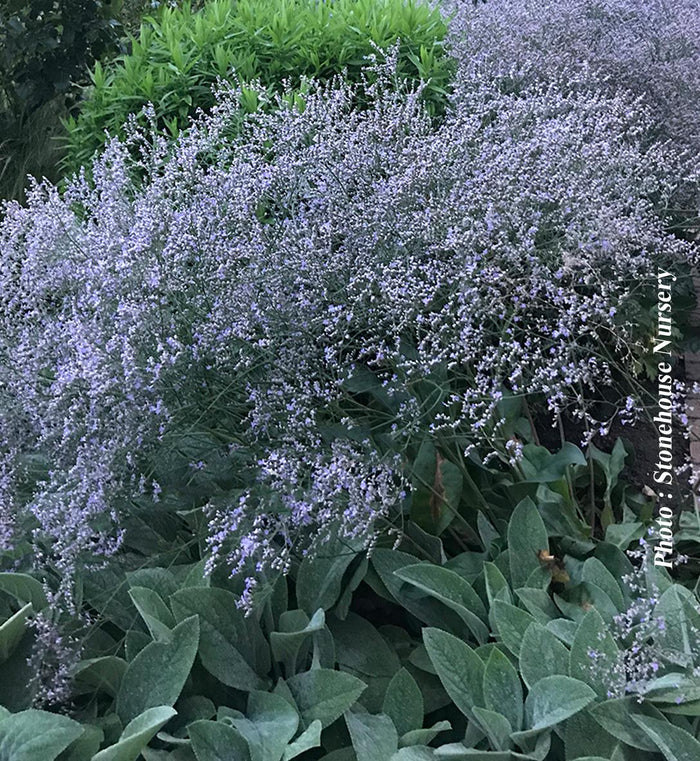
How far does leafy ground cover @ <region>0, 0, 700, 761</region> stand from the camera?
1867 mm

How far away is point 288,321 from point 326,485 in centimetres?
46

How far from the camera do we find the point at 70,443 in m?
2.05

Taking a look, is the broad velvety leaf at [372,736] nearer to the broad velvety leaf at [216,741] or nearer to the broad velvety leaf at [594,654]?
the broad velvety leaf at [216,741]

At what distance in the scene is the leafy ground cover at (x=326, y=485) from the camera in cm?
187

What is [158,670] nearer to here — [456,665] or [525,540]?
[456,665]

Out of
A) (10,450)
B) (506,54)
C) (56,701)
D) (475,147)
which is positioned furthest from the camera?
(506,54)

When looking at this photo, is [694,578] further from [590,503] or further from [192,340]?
[192,340]

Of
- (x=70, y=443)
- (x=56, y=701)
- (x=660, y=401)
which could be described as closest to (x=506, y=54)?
(x=660, y=401)

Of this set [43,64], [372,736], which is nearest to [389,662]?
[372,736]

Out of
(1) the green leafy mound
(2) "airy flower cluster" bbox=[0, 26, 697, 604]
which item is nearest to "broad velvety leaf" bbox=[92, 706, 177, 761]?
(1) the green leafy mound

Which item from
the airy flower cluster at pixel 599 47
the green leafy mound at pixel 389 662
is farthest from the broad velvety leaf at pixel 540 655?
the airy flower cluster at pixel 599 47

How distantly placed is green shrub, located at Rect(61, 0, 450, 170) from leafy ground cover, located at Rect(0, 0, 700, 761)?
1.46m

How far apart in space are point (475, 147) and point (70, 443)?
4.78 ft

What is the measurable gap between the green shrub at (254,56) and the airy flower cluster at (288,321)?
1570mm
